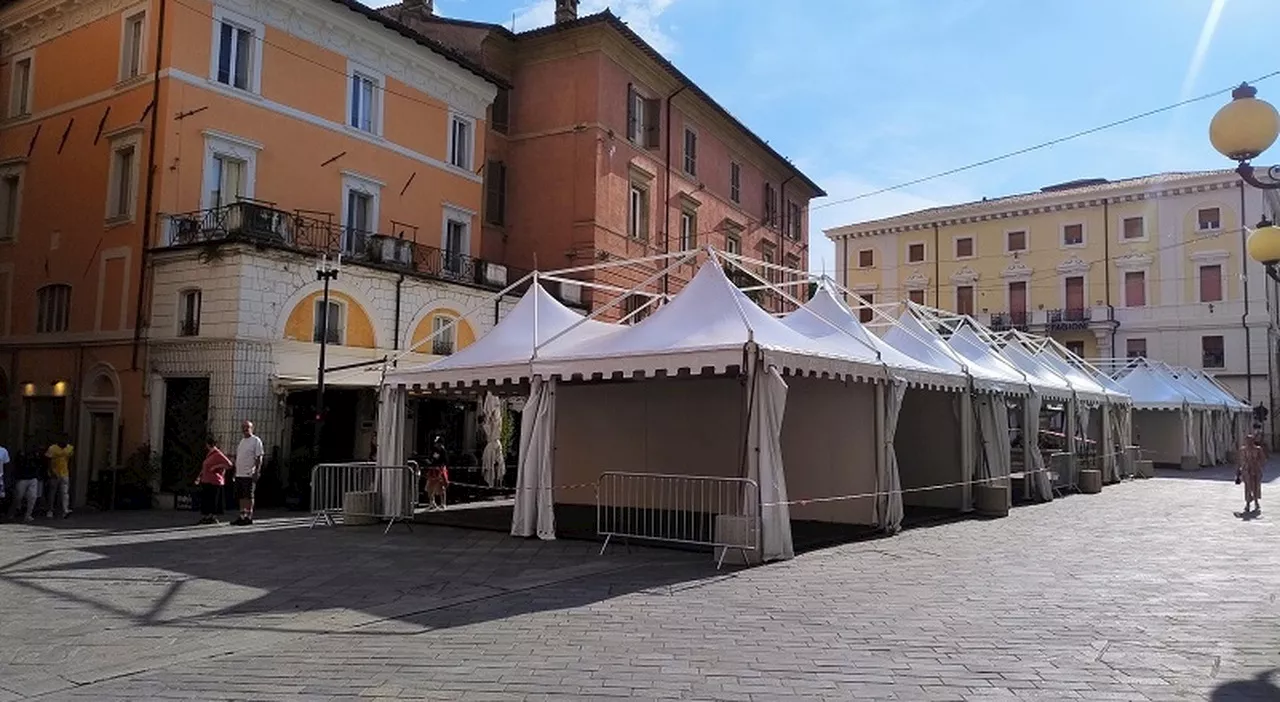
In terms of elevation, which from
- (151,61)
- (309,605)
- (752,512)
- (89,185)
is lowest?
(309,605)

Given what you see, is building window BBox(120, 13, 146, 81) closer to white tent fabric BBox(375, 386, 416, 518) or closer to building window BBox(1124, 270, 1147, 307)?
white tent fabric BBox(375, 386, 416, 518)

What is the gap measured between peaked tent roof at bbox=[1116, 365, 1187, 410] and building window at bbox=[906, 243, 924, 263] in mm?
23883

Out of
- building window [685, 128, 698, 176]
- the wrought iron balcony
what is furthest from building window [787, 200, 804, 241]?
the wrought iron balcony

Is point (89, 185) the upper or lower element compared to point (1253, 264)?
lower

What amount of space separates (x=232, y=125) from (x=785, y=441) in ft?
47.0

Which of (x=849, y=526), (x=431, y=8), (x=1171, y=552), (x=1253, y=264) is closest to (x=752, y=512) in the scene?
(x=849, y=526)

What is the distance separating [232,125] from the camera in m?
20.5

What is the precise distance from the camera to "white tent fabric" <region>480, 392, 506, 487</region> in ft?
63.4

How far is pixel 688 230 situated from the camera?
3475 cm

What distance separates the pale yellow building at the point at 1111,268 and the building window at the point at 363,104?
3824cm

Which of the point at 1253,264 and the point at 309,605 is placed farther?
the point at 1253,264

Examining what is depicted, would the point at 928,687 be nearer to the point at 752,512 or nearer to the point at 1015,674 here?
the point at 1015,674

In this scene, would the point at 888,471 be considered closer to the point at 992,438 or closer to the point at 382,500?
the point at 992,438

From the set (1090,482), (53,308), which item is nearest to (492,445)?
(53,308)
